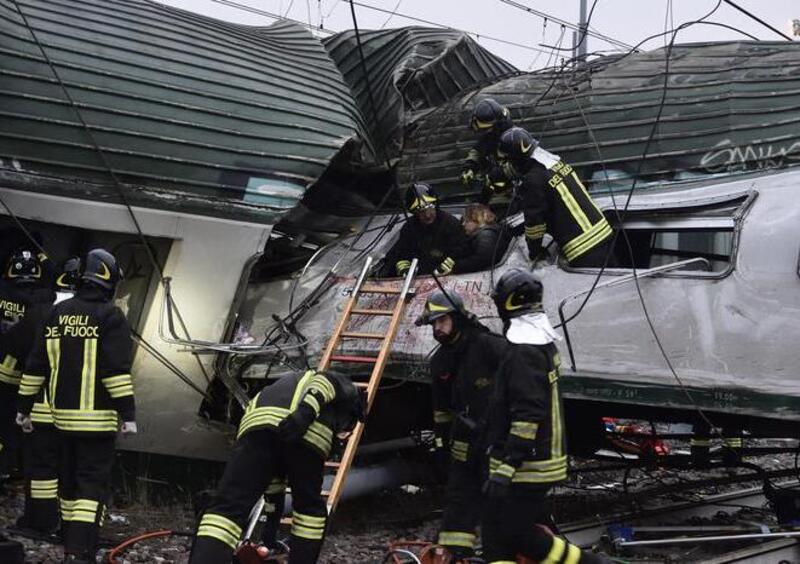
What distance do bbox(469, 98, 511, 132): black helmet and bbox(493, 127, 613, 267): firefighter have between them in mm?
612

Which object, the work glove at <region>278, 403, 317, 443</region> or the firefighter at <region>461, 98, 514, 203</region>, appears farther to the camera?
the firefighter at <region>461, 98, 514, 203</region>

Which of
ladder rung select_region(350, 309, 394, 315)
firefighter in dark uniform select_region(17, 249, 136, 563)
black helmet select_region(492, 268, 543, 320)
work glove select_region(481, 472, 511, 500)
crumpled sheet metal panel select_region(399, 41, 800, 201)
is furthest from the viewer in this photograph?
ladder rung select_region(350, 309, 394, 315)

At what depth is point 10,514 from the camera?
596 centimetres

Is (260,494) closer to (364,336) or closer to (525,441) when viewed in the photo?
(525,441)

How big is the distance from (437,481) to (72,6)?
4.14 meters

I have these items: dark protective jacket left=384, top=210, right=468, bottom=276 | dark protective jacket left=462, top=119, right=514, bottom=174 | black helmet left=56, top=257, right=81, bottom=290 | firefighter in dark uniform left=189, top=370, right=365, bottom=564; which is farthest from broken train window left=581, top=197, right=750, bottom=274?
black helmet left=56, top=257, right=81, bottom=290

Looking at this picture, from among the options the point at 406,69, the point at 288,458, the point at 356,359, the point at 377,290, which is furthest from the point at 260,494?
the point at 406,69

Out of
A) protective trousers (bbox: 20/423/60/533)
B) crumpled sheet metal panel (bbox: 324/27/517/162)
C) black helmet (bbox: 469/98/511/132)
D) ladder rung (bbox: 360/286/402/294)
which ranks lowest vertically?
protective trousers (bbox: 20/423/60/533)

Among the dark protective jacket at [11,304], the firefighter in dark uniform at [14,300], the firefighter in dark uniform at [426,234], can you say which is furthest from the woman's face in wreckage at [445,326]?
the dark protective jacket at [11,304]

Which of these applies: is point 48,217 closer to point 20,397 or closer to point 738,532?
point 20,397

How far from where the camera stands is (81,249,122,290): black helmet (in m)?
4.92

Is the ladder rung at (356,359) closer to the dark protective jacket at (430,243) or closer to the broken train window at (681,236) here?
the dark protective jacket at (430,243)

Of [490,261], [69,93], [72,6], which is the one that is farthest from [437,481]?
[72,6]

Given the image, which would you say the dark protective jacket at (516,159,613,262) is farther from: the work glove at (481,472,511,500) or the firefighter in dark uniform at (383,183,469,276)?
the work glove at (481,472,511,500)
